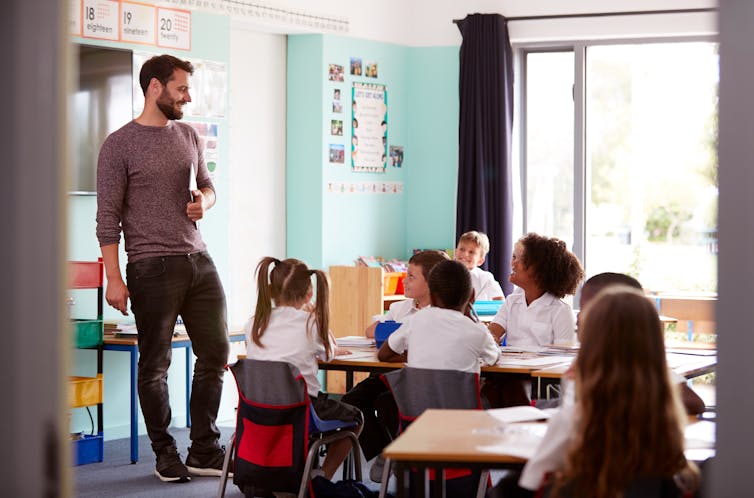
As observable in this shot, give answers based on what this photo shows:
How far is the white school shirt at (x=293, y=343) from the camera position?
4.06 m

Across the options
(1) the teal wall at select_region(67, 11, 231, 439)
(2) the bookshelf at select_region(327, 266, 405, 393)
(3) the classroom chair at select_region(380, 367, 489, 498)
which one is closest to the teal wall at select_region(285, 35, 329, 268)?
(2) the bookshelf at select_region(327, 266, 405, 393)

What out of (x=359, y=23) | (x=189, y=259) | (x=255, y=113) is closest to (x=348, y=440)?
(x=189, y=259)

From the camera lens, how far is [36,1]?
5.40ft

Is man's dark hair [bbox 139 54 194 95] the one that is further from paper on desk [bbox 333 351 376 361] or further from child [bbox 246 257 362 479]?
paper on desk [bbox 333 351 376 361]

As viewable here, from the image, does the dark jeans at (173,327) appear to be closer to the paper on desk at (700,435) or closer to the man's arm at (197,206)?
the man's arm at (197,206)

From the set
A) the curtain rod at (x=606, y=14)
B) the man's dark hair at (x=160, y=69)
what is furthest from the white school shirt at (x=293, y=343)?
the curtain rod at (x=606, y=14)

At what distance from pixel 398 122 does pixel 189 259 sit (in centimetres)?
335

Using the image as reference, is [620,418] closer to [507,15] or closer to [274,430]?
[274,430]

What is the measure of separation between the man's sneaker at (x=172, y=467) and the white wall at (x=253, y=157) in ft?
6.41

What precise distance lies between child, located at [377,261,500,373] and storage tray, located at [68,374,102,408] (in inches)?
82.3

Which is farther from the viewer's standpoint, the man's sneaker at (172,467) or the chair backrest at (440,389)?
the man's sneaker at (172,467)

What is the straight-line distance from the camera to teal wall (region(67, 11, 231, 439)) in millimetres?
5836

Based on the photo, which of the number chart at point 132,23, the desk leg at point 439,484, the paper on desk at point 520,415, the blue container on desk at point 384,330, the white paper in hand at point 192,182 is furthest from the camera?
the number chart at point 132,23

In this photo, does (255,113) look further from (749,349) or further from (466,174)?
(749,349)
